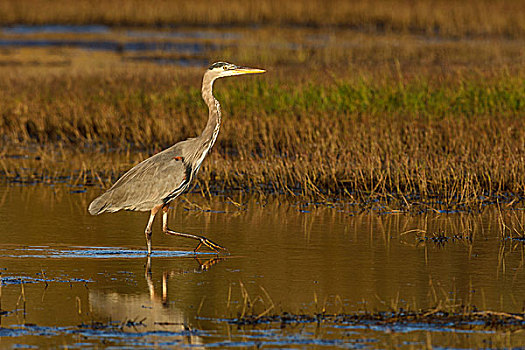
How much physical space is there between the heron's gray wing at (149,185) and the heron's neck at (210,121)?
0.28 meters

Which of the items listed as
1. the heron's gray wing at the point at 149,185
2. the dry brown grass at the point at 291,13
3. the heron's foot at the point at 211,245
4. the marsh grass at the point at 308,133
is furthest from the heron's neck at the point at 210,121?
the dry brown grass at the point at 291,13

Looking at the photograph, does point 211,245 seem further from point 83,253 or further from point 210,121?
point 210,121

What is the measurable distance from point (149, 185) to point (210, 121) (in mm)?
904

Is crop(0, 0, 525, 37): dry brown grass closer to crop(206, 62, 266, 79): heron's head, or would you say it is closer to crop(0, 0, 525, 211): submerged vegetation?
crop(0, 0, 525, 211): submerged vegetation

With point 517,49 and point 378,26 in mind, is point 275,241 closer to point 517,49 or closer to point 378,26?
point 517,49

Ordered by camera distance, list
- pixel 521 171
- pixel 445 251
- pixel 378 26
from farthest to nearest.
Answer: pixel 378 26
pixel 521 171
pixel 445 251

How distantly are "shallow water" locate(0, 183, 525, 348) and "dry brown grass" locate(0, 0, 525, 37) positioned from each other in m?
26.1

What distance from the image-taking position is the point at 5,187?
12.5 meters

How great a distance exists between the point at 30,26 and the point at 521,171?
3005 cm

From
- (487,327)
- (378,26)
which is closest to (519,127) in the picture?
(487,327)

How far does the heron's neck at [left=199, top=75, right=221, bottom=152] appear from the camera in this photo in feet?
31.0

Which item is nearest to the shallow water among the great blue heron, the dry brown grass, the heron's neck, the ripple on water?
the ripple on water

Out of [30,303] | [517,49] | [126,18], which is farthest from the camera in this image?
[126,18]

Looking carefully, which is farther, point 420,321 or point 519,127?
point 519,127
